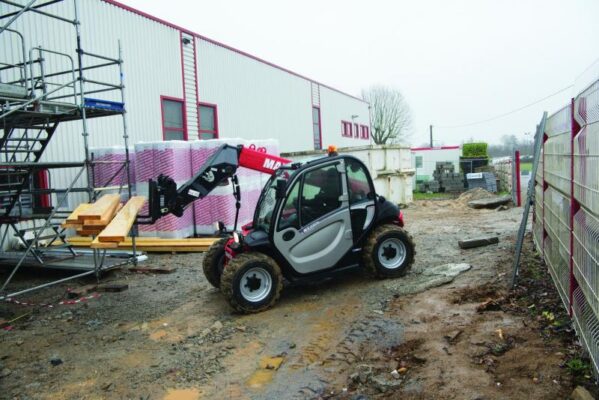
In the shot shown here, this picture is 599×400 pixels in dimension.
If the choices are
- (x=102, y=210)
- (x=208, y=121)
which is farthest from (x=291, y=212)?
(x=208, y=121)

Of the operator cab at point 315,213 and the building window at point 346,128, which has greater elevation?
the building window at point 346,128

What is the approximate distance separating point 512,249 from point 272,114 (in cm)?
1596

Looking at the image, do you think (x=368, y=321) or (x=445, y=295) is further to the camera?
(x=445, y=295)

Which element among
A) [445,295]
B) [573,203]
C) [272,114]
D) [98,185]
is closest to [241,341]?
[445,295]

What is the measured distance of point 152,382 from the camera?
4.57 m

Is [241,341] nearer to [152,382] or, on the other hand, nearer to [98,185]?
[152,382]

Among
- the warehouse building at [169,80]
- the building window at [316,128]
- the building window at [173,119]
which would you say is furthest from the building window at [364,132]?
the building window at [173,119]

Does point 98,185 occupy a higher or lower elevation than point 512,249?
higher

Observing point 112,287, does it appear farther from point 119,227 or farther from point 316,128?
point 316,128

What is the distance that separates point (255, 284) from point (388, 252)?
2265 millimetres

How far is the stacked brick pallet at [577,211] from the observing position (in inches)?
145

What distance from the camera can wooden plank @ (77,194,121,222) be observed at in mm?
6441

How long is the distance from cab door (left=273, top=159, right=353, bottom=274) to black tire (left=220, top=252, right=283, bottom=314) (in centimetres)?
36

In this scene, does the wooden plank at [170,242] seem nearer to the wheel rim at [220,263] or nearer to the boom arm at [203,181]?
the wheel rim at [220,263]
